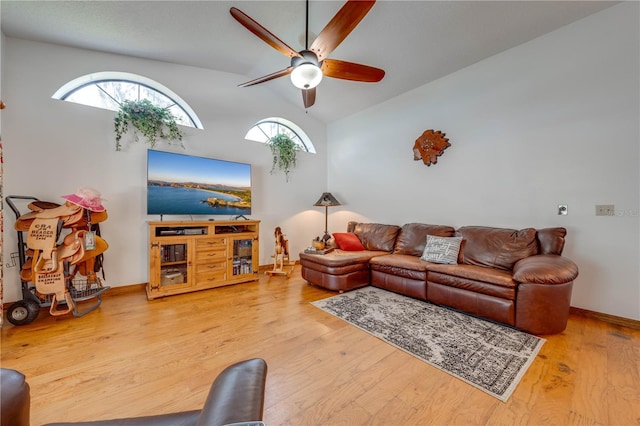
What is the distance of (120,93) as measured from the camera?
10.6 ft

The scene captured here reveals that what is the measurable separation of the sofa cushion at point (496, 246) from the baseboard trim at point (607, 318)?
745 millimetres

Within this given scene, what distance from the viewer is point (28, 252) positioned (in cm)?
234

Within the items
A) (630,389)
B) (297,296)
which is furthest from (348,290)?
(630,389)

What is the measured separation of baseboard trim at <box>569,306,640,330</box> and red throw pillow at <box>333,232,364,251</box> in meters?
2.48

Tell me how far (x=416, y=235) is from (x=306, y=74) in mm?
2551

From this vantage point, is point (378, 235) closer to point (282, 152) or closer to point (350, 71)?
point (282, 152)

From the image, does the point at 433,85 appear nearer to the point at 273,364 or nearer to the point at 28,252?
the point at 273,364

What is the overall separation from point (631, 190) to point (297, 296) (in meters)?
3.53

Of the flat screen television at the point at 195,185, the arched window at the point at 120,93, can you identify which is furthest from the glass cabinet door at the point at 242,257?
the arched window at the point at 120,93

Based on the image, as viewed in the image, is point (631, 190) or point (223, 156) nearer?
point (631, 190)

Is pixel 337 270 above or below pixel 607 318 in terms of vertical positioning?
above

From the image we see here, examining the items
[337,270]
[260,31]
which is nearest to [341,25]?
[260,31]

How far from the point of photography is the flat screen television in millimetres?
3217

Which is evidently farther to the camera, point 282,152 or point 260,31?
point 282,152
